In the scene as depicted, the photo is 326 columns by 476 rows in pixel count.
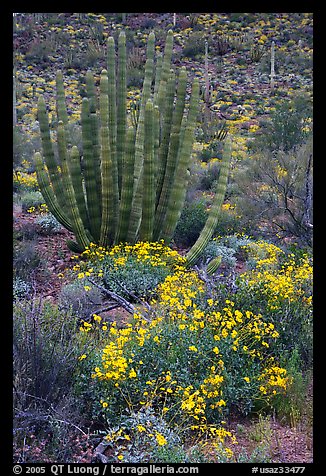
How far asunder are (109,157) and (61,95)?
175 centimetres

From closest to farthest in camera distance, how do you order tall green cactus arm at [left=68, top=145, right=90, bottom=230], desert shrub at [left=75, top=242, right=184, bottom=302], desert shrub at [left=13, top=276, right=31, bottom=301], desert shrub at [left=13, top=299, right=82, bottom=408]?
desert shrub at [left=13, top=299, right=82, bottom=408]
desert shrub at [left=13, top=276, right=31, bottom=301]
desert shrub at [left=75, top=242, right=184, bottom=302]
tall green cactus arm at [left=68, top=145, right=90, bottom=230]

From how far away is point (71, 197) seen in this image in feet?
30.2

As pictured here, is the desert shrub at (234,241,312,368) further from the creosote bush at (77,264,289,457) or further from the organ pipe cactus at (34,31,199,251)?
the organ pipe cactus at (34,31,199,251)

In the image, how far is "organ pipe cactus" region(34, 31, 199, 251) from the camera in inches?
361

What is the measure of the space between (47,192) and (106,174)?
116 cm

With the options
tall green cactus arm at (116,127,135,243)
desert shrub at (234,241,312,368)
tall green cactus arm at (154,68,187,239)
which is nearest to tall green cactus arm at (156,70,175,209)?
tall green cactus arm at (154,68,187,239)

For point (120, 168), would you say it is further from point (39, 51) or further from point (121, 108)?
point (39, 51)

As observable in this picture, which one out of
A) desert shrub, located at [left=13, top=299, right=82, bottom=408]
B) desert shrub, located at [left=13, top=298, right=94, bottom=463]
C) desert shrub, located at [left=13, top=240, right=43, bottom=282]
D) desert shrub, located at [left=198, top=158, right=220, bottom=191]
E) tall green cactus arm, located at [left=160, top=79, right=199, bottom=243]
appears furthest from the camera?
desert shrub, located at [left=198, top=158, right=220, bottom=191]

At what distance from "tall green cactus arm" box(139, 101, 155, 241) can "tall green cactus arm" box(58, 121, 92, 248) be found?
3.01 feet

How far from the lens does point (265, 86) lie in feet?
93.1

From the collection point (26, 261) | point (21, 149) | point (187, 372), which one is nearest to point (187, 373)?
point (187, 372)

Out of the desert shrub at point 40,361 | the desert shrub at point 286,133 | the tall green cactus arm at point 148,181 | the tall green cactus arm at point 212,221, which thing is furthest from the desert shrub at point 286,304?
the desert shrub at point 286,133

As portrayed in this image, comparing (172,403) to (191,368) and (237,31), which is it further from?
(237,31)
